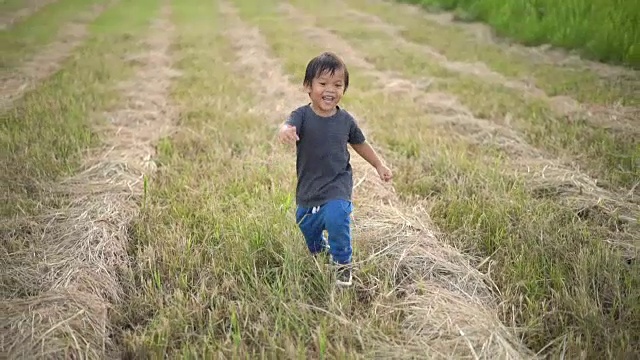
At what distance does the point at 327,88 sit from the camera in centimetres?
263

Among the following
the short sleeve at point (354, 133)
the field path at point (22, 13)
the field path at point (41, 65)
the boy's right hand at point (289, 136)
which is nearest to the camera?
the boy's right hand at point (289, 136)

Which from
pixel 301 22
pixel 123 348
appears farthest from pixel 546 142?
pixel 301 22

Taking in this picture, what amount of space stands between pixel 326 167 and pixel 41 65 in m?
7.66

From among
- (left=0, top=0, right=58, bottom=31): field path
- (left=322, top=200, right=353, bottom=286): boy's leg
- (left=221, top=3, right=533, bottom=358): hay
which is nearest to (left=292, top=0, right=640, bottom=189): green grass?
(left=221, top=3, right=533, bottom=358): hay

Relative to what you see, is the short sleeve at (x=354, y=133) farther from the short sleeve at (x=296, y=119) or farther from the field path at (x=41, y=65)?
the field path at (x=41, y=65)

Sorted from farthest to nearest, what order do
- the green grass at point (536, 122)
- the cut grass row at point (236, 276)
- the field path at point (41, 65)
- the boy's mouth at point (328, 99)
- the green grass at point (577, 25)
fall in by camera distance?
the green grass at point (577, 25)
the field path at point (41, 65)
the green grass at point (536, 122)
the boy's mouth at point (328, 99)
the cut grass row at point (236, 276)

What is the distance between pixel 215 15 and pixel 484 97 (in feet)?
34.9

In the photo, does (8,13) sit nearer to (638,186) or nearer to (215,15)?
(215,15)

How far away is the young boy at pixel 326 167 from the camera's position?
2709 millimetres

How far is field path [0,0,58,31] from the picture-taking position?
41.7ft

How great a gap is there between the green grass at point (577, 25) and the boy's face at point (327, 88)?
271 inches

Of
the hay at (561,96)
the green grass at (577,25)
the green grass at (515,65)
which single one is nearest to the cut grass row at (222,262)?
the hay at (561,96)

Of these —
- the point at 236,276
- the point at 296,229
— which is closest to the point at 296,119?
the point at 296,229

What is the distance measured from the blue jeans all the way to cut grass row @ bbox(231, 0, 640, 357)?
2.60ft
